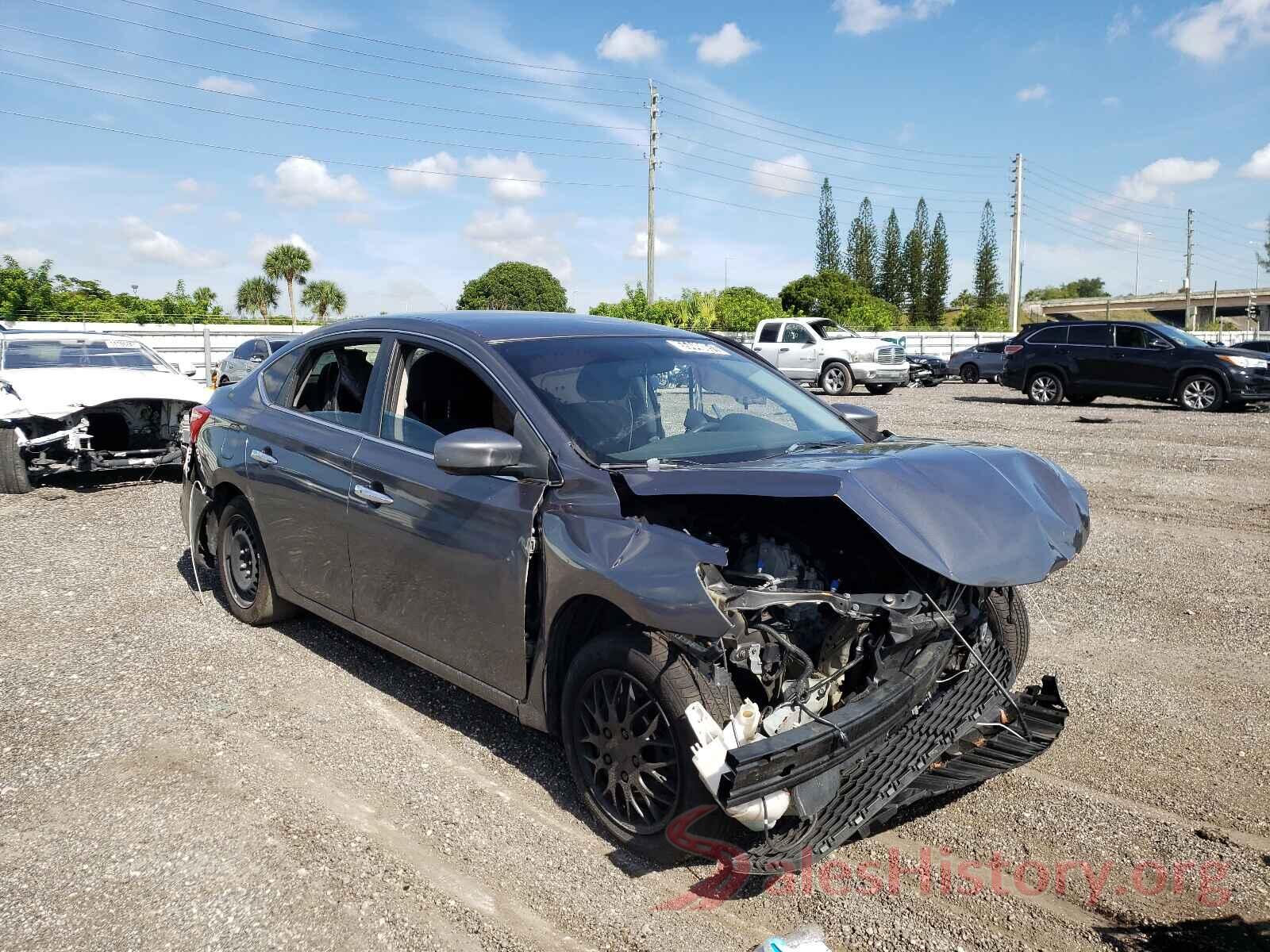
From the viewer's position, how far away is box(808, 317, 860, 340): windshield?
24500 millimetres

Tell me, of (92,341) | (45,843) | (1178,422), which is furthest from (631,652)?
(1178,422)

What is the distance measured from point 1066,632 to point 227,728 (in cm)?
442

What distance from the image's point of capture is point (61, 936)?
2877mm

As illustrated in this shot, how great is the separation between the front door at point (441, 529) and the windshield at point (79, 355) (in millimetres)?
7821

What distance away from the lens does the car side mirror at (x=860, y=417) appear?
4.65 metres

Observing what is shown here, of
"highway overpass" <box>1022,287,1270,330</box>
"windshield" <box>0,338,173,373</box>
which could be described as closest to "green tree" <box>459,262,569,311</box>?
"highway overpass" <box>1022,287,1270,330</box>

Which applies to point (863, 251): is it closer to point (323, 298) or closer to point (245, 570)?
point (323, 298)

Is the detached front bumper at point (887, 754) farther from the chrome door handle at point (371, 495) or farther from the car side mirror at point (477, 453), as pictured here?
the chrome door handle at point (371, 495)

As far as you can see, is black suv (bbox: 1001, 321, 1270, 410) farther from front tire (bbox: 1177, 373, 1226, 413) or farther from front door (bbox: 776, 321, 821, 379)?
front door (bbox: 776, 321, 821, 379)

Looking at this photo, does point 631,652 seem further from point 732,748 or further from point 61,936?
point 61,936

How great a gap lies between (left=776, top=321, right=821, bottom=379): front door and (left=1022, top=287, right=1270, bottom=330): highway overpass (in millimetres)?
81494

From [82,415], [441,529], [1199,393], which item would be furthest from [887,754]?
[1199,393]

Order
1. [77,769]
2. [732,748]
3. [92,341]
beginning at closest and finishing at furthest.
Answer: [732,748] < [77,769] < [92,341]

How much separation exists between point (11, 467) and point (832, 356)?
1800cm
